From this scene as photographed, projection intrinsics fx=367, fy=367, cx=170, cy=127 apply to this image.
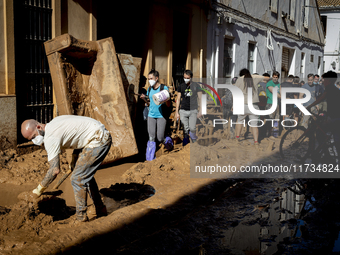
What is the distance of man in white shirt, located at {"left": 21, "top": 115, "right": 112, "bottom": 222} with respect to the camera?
13.4ft

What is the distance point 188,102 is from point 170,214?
392cm

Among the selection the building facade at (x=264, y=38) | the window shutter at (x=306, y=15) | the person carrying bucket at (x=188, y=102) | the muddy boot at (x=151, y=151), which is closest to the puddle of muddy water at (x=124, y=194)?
the muddy boot at (x=151, y=151)

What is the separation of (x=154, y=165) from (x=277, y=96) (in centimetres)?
637

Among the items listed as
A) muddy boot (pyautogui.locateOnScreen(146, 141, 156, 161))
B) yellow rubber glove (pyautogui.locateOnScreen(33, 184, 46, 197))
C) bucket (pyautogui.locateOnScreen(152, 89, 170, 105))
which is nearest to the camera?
yellow rubber glove (pyautogui.locateOnScreen(33, 184, 46, 197))

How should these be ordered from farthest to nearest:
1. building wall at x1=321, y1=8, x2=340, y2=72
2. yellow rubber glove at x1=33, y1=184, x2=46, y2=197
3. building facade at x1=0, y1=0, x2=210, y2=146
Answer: building wall at x1=321, y1=8, x2=340, y2=72, building facade at x1=0, y1=0, x2=210, y2=146, yellow rubber glove at x1=33, y1=184, x2=46, y2=197

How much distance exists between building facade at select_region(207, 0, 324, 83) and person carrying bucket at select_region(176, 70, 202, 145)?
538cm

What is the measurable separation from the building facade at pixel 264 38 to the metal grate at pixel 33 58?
723 centimetres

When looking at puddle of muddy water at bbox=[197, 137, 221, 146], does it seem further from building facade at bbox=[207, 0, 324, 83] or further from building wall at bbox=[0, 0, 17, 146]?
building wall at bbox=[0, 0, 17, 146]

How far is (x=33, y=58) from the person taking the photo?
294 inches

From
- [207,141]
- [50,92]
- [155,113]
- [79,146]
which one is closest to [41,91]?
[50,92]

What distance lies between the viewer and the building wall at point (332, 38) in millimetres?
36375

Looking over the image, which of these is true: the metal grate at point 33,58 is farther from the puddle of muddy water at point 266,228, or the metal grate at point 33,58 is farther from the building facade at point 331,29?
the building facade at point 331,29

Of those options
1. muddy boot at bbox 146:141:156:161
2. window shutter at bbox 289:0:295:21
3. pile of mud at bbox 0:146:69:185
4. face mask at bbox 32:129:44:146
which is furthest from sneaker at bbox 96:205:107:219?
window shutter at bbox 289:0:295:21

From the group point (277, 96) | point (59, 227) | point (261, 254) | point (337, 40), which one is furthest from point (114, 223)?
point (337, 40)
